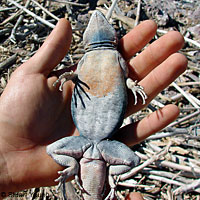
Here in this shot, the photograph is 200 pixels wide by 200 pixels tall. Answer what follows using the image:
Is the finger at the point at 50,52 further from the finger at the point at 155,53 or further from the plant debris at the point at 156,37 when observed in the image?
the plant debris at the point at 156,37

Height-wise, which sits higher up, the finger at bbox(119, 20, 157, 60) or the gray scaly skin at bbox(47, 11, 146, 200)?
the finger at bbox(119, 20, 157, 60)

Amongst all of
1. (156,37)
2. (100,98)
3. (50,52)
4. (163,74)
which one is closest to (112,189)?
(100,98)

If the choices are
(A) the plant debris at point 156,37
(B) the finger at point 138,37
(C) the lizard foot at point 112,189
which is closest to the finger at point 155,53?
(B) the finger at point 138,37

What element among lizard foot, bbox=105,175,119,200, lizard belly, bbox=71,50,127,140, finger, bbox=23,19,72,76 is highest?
finger, bbox=23,19,72,76

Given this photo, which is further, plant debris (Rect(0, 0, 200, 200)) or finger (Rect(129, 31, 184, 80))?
plant debris (Rect(0, 0, 200, 200))

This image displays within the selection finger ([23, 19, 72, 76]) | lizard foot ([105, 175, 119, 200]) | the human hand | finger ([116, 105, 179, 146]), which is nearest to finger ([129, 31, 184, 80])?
the human hand

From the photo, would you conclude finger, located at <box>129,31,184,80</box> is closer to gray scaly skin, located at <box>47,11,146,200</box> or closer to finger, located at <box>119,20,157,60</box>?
finger, located at <box>119,20,157,60</box>

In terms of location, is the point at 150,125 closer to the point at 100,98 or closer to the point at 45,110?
the point at 100,98
